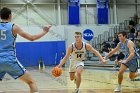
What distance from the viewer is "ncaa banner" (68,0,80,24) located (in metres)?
29.1

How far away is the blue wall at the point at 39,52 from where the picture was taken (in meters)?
28.0

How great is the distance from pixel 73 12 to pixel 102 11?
9.07ft

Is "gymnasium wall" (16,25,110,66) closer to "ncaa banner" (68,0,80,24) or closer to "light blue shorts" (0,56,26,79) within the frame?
"ncaa banner" (68,0,80,24)

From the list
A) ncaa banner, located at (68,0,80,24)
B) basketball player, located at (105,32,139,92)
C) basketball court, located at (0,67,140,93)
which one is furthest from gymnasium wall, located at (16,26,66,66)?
basketball player, located at (105,32,139,92)

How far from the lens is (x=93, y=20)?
98.9ft

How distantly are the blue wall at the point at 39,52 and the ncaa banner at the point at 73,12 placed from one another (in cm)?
226

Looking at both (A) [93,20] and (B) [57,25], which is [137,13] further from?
(B) [57,25]

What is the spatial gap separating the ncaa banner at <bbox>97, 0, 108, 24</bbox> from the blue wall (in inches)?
167

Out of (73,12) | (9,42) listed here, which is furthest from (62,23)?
(9,42)

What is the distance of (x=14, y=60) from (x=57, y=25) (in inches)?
915

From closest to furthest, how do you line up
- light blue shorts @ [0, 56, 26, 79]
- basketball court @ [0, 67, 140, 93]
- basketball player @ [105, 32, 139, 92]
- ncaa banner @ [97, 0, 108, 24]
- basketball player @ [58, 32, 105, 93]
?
light blue shorts @ [0, 56, 26, 79] < basketball player @ [58, 32, 105, 93] < basketball player @ [105, 32, 139, 92] < basketball court @ [0, 67, 140, 93] < ncaa banner @ [97, 0, 108, 24]

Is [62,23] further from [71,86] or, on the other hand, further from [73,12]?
[71,86]

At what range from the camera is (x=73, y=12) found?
29.2 metres

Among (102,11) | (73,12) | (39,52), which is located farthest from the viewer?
(102,11)
